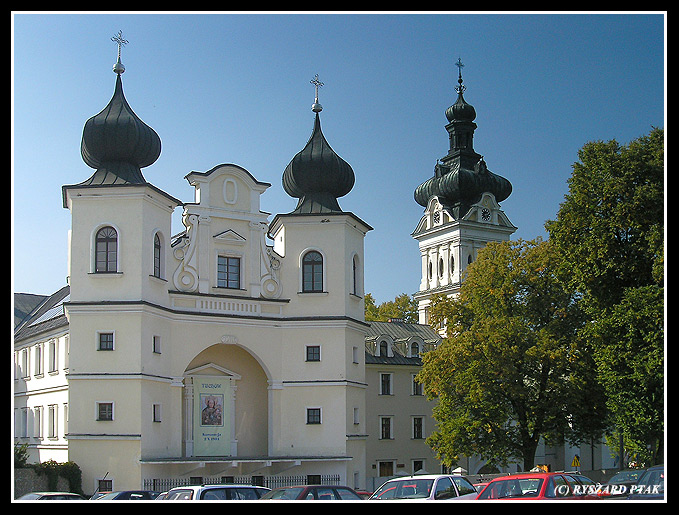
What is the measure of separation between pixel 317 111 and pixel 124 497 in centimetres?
2161

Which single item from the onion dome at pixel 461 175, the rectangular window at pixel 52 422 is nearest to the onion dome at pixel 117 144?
the rectangular window at pixel 52 422

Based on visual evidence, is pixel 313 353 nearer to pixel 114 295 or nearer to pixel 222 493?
pixel 114 295

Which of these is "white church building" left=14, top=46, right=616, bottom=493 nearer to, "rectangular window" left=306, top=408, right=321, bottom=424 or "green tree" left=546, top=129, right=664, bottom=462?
"rectangular window" left=306, top=408, right=321, bottom=424

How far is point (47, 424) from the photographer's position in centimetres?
4072

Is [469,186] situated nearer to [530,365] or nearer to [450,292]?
[450,292]

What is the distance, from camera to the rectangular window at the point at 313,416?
39.7m

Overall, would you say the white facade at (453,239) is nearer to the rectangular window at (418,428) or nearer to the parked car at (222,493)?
the rectangular window at (418,428)

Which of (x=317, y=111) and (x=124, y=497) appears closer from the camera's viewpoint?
(x=124, y=497)

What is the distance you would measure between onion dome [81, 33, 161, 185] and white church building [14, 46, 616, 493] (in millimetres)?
55

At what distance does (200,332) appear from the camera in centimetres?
3881

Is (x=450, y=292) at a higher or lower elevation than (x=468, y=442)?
higher
